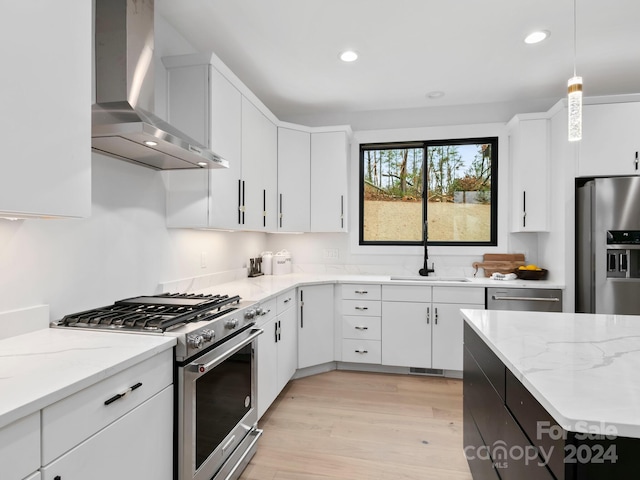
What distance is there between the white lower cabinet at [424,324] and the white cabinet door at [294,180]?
113 cm

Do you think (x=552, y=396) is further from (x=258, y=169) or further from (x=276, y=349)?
(x=258, y=169)

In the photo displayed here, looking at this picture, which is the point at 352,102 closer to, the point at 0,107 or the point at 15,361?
the point at 0,107

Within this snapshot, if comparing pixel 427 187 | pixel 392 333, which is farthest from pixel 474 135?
pixel 392 333

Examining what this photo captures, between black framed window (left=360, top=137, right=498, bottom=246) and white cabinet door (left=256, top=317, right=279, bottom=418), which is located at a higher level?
black framed window (left=360, top=137, right=498, bottom=246)

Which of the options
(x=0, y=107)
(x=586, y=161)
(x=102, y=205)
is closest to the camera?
(x=0, y=107)

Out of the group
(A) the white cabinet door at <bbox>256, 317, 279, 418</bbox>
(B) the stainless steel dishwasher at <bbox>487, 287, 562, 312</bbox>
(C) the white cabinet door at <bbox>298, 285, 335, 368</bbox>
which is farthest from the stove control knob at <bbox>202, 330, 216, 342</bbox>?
(B) the stainless steel dishwasher at <bbox>487, 287, 562, 312</bbox>

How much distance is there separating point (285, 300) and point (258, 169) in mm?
1145

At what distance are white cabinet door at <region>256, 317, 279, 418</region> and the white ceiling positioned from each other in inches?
81.6

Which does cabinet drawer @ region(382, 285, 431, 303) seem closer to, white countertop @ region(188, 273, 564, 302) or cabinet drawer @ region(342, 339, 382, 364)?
white countertop @ region(188, 273, 564, 302)

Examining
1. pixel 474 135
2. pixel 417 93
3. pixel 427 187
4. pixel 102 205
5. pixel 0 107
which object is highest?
pixel 417 93

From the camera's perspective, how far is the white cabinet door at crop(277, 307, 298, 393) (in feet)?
9.06

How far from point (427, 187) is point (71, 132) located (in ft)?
11.2

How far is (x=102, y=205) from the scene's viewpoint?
188cm

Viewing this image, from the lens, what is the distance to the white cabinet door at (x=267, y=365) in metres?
2.33
